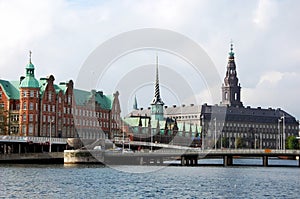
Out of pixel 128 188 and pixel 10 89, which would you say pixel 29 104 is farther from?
pixel 128 188

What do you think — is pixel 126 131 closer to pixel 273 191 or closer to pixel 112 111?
pixel 112 111

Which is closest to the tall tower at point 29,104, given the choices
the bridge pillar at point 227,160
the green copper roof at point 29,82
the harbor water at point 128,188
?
the green copper roof at point 29,82

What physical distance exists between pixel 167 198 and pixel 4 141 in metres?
69.3

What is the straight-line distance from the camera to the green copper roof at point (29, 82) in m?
143

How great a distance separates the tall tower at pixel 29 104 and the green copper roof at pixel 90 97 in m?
17.4

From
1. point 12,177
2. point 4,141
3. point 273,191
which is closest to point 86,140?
point 4,141

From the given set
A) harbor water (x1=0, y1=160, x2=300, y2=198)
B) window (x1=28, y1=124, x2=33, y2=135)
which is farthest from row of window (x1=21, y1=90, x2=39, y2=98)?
harbor water (x1=0, y1=160, x2=300, y2=198)

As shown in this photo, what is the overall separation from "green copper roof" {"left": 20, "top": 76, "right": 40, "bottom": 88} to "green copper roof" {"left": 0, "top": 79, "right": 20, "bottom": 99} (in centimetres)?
424

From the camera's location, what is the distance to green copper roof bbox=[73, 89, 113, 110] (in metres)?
161

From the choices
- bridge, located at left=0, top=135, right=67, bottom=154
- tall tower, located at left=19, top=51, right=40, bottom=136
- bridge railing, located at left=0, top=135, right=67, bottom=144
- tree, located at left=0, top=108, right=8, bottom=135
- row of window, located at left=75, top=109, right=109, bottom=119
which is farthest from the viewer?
row of window, located at left=75, top=109, right=109, bottom=119

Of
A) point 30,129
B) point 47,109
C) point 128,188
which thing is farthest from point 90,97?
point 128,188

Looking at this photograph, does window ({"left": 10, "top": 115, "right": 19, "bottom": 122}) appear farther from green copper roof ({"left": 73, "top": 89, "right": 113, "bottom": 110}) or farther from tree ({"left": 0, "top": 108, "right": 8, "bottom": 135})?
green copper roof ({"left": 73, "top": 89, "right": 113, "bottom": 110})

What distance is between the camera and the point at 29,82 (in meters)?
143

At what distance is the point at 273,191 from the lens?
2724 inches
